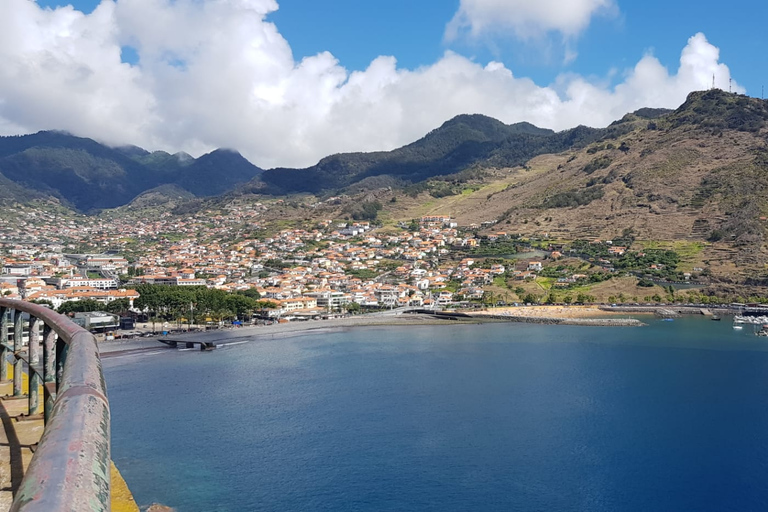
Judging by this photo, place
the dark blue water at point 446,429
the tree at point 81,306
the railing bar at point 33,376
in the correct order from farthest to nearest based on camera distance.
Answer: the tree at point 81,306, the dark blue water at point 446,429, the railing bar at point 33,376

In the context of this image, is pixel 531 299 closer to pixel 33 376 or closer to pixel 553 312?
pixel 553 312

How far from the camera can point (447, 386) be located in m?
30.4

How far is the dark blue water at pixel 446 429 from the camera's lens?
17.4 m

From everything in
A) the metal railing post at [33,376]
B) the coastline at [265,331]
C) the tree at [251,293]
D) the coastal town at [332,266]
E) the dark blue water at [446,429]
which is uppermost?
the coastal town at [332,266]

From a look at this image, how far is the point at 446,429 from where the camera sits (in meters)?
23.2

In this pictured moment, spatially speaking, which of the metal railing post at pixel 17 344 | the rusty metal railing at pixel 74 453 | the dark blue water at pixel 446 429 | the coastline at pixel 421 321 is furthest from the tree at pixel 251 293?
the rusty metal railing at pixel 74 453

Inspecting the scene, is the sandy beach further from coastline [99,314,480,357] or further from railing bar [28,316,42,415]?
railing bar [28,316,42,415]

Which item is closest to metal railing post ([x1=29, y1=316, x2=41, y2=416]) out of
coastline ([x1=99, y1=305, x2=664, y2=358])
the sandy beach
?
coastline ([x1=99, y1=305, x2=664, y2=358])

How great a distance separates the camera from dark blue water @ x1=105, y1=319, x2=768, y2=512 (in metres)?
17.4

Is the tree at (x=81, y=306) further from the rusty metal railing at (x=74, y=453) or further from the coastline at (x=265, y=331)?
the rusty metal railing at (x=74, y=453)

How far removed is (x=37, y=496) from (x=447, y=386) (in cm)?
2975

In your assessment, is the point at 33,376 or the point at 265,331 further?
the point at 265,331

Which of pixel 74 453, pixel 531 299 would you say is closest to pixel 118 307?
pixel 531 299

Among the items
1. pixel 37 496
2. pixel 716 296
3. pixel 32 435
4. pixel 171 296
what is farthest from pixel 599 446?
pixel 716 296
